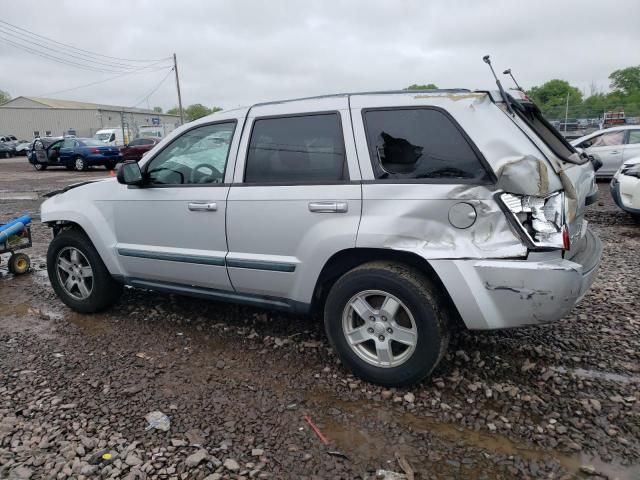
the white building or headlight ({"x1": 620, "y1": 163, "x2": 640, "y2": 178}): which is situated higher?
the white building

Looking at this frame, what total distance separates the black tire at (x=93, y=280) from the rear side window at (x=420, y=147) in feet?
8.93

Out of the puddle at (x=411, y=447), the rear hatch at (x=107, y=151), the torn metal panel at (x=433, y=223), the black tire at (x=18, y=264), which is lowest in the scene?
the puddle at (x=411, y=447)

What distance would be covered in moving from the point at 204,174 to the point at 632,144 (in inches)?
468

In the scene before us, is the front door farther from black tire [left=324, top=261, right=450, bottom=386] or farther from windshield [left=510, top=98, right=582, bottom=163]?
windshield [left=510, top=98, right=582, bottom=163]

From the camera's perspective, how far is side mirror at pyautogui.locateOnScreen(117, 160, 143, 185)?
12.4 feet

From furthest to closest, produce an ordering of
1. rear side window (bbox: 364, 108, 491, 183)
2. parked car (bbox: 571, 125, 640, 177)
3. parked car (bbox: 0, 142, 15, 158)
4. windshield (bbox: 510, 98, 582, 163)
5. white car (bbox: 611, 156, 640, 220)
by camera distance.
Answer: parked car (bbox: 0, 142, 15, 158) → parked car (bbox: 571, 125, 640, 177) → white car (bbox: 611, 156, 640, 220) → windshield (bbox: 510, 98, 582, 163) → rear side window (bbox: 364, 108, 491, 183)

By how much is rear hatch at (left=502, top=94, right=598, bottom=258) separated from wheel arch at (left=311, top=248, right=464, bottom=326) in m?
0.75

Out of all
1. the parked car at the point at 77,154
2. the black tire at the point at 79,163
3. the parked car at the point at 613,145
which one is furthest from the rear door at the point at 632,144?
the black tire at the point at 79,163

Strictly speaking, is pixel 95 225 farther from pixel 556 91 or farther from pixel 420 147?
pixel 556 91

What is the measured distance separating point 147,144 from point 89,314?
70.9 ft

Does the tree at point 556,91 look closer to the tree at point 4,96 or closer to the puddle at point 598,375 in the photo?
the puddle at point 598,375

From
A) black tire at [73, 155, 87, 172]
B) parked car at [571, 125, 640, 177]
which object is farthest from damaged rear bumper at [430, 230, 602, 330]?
black tire at [73, 155, 87, 172]

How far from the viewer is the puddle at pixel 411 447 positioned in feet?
7.84

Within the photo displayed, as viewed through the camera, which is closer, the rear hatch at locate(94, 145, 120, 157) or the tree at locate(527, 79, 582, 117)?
the rear hatch at locate(94, 145, 120, 157)
